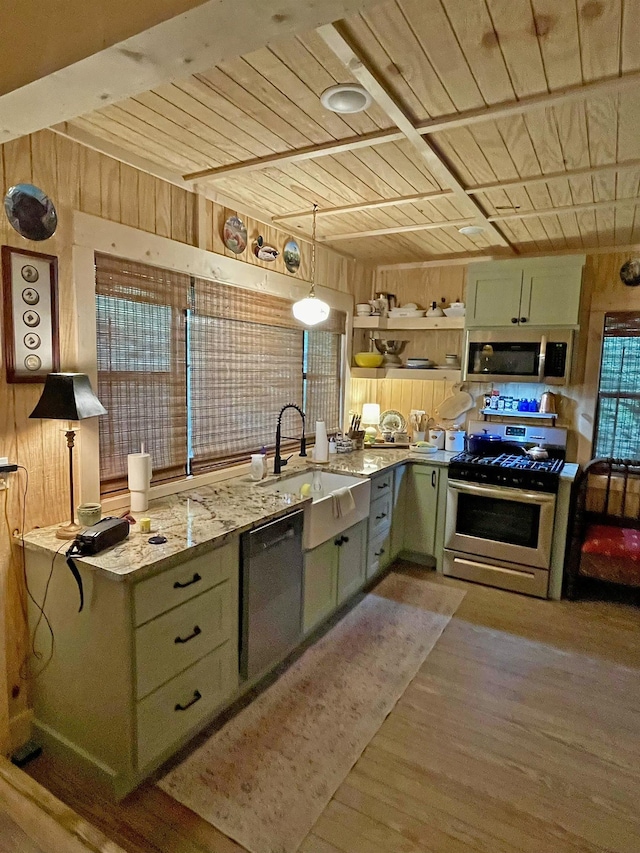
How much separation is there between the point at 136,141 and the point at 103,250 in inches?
19.5

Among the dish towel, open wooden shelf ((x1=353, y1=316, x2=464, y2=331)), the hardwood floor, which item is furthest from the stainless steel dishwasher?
open wooden shelf ((x1=353, y1=316, x2=464, y2=331))

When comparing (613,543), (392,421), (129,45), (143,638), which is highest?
(129,45)

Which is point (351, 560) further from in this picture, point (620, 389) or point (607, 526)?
point (620, 389)

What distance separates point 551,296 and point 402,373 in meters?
1.32

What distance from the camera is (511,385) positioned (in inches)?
162

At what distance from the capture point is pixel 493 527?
3.65 m

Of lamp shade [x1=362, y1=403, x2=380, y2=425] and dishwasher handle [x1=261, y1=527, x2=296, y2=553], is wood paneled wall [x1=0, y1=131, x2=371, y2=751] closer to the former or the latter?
dishwasher handle [x1=261, y1=527, x2=296, y2=553]

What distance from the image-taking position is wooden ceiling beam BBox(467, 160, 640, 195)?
2232 millimetres

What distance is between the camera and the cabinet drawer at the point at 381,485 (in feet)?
11.2

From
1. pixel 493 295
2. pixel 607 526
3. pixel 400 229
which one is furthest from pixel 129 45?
pixel 607 526

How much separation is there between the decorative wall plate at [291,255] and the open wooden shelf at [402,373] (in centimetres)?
119

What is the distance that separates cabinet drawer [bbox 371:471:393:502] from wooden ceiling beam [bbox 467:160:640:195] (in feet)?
6.11

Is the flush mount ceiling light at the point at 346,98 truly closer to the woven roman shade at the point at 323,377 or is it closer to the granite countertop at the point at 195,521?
the granite countertop at the point at 195,521

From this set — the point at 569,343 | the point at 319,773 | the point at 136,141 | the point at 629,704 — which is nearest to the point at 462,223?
the point at 569,343
